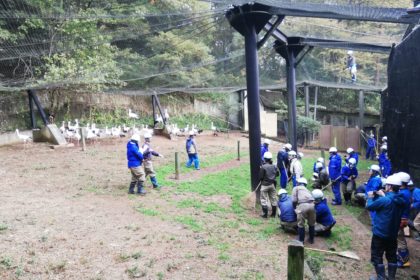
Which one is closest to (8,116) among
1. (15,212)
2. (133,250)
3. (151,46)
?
(151,46)

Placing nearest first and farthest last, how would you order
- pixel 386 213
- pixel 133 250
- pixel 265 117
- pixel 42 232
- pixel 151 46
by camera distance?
pixel 386 213
pixel 133 250
pixel 42 232
pixel 151 46
pixel 265 117

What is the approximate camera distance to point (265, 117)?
28.6 metres

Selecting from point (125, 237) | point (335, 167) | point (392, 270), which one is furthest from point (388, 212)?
point (335, 167)

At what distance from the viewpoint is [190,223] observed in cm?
822

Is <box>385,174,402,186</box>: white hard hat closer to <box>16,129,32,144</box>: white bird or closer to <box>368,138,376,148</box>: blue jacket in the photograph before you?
<box>368,138,376,148</box>: blue jacket

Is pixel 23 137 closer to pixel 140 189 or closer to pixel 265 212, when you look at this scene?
pixel 140 189

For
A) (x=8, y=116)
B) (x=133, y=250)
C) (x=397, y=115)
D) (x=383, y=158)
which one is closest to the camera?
(x=133, y=250)

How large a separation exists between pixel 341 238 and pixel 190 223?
357 cm

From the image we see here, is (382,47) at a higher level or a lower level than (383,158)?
higher

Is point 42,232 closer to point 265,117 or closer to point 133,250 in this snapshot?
point 133,250

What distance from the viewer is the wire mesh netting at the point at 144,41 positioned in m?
10.7

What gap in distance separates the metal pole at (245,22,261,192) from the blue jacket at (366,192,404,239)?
4771 millimetres

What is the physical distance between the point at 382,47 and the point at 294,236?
762 cm

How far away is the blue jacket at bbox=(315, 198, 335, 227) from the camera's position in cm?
827
